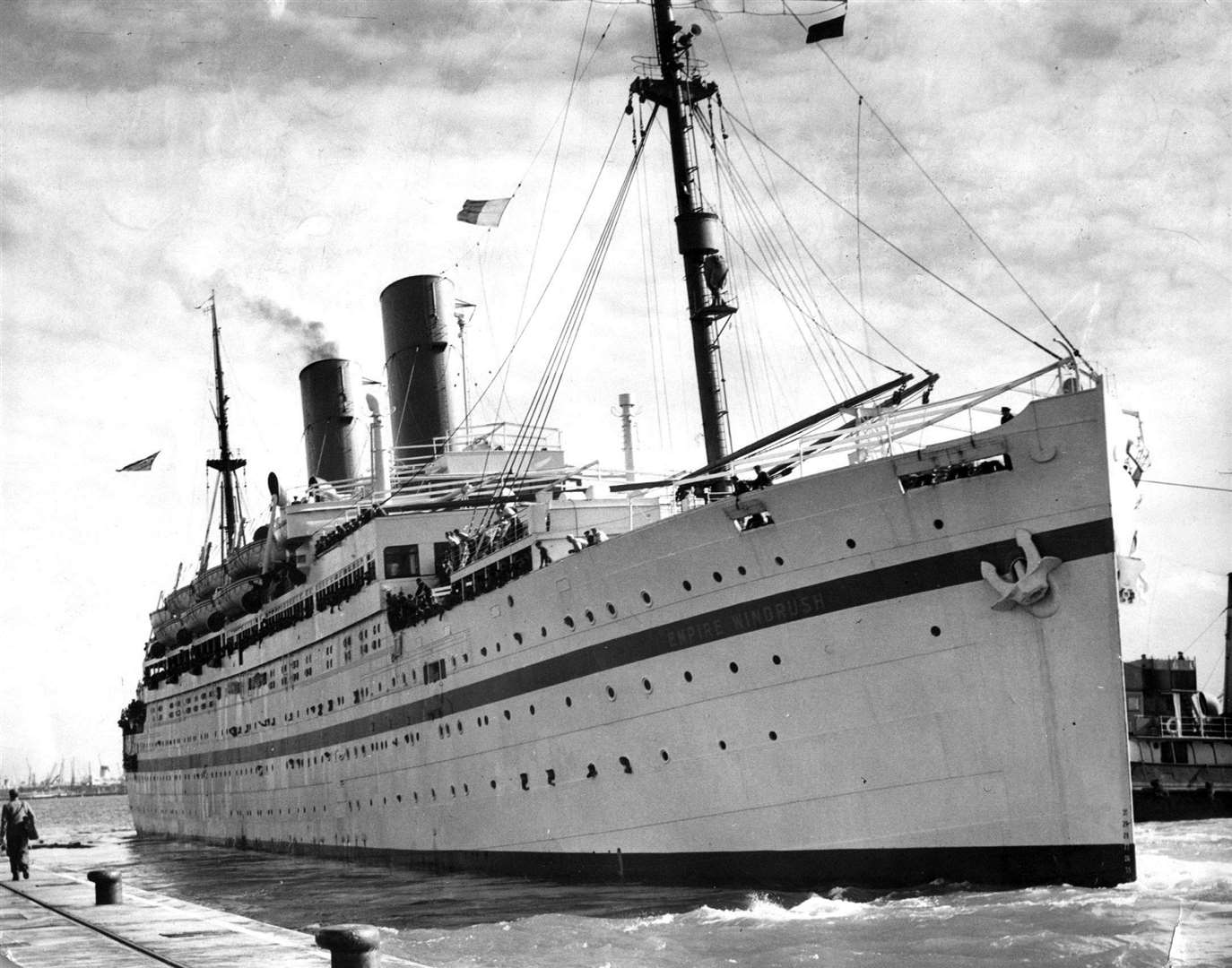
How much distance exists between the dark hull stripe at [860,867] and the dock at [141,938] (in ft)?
19.6

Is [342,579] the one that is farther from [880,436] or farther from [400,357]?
[880,436]

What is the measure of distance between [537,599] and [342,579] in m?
8.57

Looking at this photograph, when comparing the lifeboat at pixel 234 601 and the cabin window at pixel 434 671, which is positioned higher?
the lifeboat at pixel 234 601

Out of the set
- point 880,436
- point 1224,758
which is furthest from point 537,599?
point 1224,758

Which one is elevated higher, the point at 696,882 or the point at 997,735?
the point at 997,735

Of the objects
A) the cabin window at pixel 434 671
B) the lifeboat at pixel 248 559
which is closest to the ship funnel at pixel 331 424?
the lifeboat at pixel 248 559

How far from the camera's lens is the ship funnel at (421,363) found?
2911 centimetres

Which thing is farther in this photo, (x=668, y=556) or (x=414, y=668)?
(x=414, y=668)

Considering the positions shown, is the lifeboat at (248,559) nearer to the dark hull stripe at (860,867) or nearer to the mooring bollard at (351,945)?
the dark hull stripe at (860,867)

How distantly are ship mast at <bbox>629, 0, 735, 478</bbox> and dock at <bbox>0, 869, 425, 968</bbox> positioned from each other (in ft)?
29.9

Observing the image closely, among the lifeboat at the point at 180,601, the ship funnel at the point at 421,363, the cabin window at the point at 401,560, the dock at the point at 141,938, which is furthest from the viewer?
the lifeboat at the point at 180,601

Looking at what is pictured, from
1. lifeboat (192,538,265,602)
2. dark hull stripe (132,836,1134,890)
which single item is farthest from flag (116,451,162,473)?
dark hull stripe (132,836,1134,890)

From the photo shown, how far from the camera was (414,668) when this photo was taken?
867 inches

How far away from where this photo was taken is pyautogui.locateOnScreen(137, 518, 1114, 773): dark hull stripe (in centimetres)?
1399
